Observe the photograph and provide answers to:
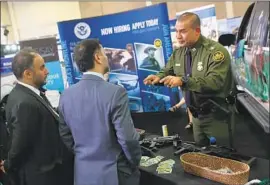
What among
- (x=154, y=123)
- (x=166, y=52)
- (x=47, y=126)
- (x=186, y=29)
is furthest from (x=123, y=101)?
(x=154, y=123)

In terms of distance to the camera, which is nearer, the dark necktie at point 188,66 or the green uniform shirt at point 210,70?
the green uniform shirt at point 210,70

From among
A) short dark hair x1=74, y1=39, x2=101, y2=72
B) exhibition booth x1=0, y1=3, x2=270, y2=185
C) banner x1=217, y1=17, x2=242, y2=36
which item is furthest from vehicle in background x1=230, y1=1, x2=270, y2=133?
banner x1=217, y1=17, x2=242, y2=36

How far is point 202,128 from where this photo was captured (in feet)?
8.64

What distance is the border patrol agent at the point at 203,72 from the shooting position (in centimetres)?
234

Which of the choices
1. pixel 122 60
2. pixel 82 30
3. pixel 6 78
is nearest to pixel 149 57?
pixel 122 60

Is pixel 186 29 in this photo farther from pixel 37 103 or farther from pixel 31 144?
pixel 31 144

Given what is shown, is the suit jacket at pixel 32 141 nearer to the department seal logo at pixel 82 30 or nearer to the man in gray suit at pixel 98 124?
the man in gray suit at pixel 98 124

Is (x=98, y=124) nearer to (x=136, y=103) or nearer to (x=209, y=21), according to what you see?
(x=136, y=103)

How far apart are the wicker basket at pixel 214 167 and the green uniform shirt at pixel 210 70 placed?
0.47m

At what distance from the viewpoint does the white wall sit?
9133 millimetres

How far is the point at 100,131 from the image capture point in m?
1.81

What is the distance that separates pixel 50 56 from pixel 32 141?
303 cm

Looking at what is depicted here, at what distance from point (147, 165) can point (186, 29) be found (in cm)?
110

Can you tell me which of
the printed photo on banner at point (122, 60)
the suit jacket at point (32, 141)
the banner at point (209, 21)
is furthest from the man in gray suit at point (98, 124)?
the banner at point (209, 21)
